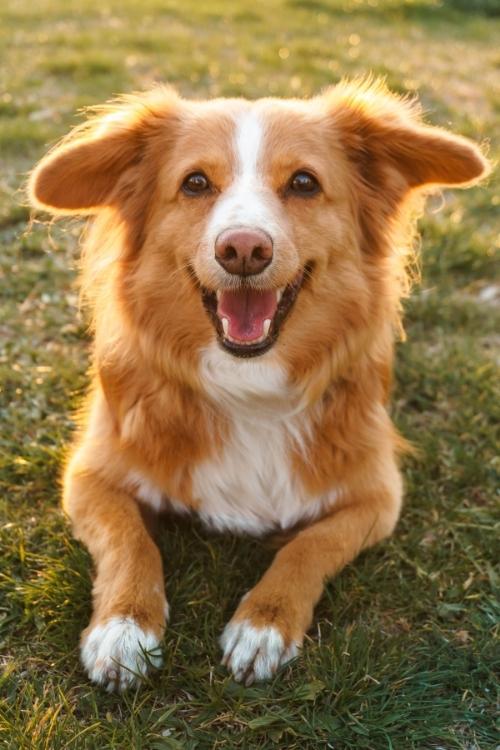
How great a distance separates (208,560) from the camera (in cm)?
329

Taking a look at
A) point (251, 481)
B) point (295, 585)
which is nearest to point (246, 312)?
point (251, 481)

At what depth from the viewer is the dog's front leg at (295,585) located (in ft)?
9.18

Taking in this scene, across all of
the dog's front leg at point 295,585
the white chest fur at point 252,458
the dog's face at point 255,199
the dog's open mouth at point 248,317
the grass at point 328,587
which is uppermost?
the dog's face at point 255,199

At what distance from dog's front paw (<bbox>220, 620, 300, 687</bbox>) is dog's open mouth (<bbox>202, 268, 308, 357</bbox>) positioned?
979 mm

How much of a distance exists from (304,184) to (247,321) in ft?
1.96

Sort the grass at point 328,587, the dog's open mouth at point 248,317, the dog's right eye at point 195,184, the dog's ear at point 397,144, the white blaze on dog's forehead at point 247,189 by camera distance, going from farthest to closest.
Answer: the dog's ear at point 397,144, the dog's right eye at point 195,184, the dog's open mouth at point 248,317, the white blaze on dog's forehead at point 247,189, the grass at point 328,587

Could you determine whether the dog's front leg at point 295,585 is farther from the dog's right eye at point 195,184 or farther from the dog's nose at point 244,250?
the dog's right eye at point 195,184

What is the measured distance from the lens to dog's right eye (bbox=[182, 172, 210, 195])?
320cm

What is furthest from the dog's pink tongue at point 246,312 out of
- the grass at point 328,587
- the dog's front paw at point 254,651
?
the dog's front paw at point 254,651

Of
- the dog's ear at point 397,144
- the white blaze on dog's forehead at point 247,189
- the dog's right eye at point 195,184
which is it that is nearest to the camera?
the white blaze on dog's forehead at point 247,189

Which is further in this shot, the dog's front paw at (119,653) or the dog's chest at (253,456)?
the dog's chest at (253,456)

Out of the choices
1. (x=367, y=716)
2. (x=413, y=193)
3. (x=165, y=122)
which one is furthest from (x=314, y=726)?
(x=165, y=122)

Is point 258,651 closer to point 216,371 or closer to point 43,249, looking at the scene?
point 216,371

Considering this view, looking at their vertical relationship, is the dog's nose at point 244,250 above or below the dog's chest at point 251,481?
above
